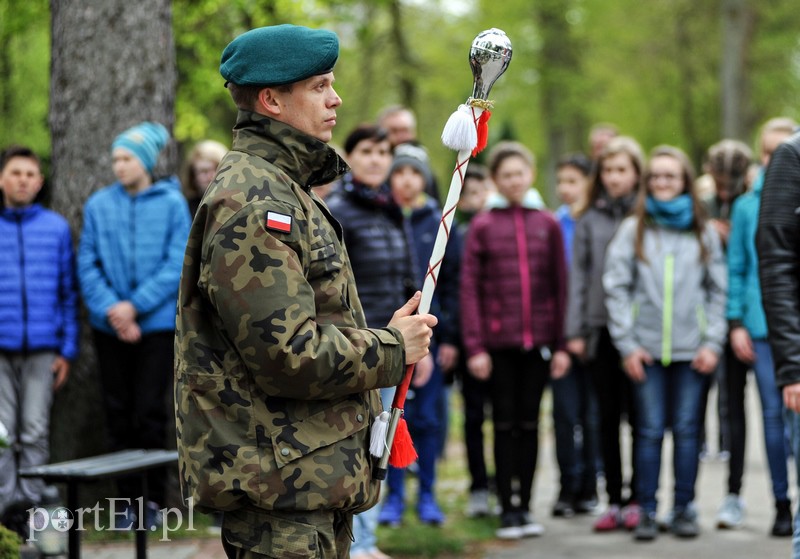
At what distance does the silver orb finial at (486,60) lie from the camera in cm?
376

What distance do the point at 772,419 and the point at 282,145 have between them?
4.84 m

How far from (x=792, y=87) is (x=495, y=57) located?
25608 mm

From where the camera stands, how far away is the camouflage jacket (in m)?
3.08

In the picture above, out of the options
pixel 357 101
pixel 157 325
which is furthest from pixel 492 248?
pixel 357 101

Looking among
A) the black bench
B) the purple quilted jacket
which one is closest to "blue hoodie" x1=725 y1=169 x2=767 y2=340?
the purple quilted jacket

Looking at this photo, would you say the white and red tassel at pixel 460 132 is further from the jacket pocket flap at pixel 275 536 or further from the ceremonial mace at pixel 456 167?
the jacket pocket flap at pixel 275 536

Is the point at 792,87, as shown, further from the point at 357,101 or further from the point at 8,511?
the point at 8,511

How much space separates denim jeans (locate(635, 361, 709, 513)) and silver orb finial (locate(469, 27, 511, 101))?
3.64m

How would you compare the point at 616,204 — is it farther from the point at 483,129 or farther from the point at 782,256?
the point at 483,129

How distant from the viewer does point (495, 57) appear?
148 inches

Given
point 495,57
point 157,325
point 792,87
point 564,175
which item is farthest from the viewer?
point 792,87

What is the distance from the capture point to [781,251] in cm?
448

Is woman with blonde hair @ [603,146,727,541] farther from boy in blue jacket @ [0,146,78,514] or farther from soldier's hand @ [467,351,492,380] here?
boy in blue jacket @ [0,146,78,514]

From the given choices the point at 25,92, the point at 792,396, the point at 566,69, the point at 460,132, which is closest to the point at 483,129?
the point at 460,132
